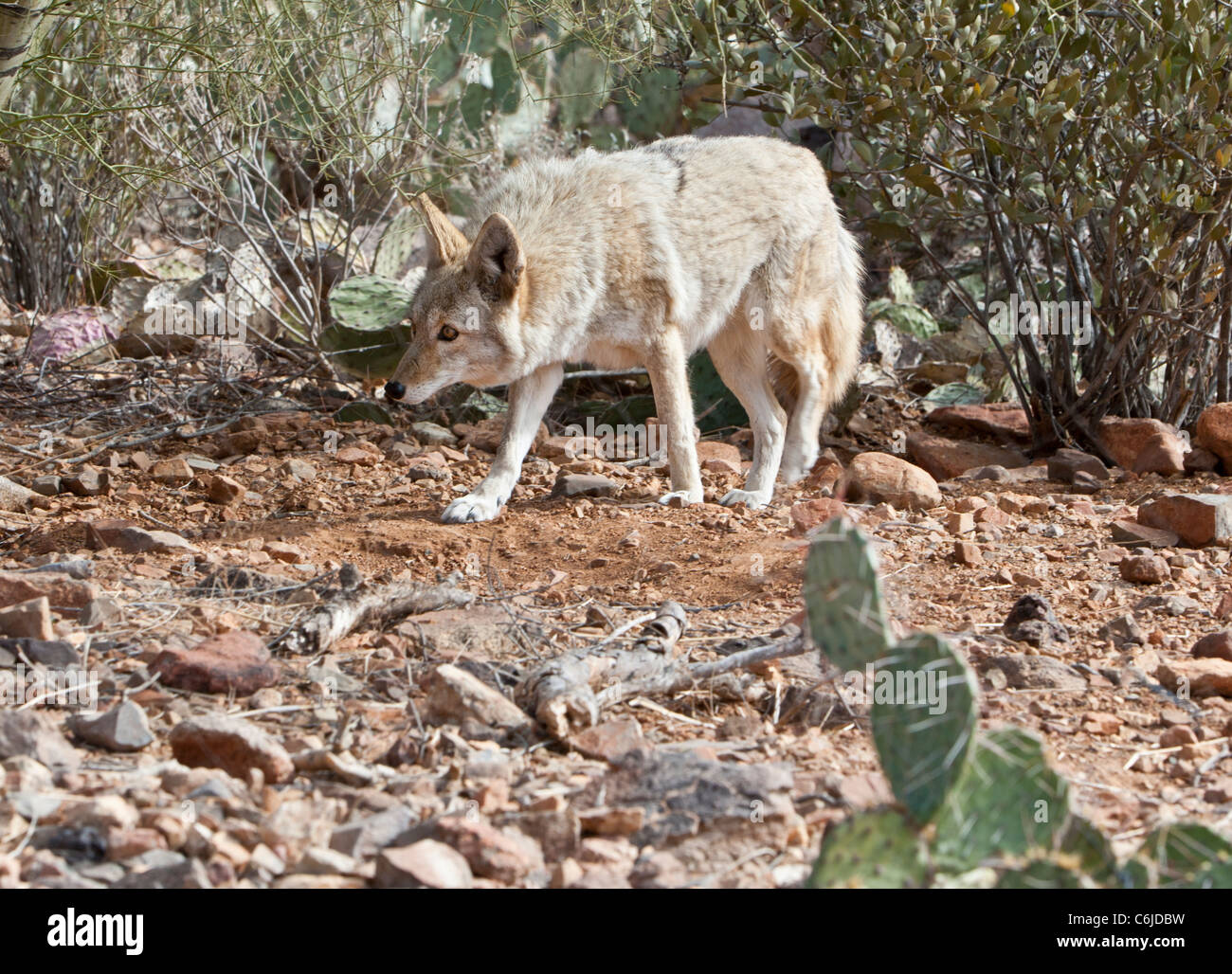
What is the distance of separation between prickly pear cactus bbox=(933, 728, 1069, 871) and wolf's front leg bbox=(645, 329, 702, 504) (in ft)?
13.1

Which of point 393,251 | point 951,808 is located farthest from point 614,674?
point 393,251

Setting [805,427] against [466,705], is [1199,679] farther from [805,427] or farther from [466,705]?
[805,427]

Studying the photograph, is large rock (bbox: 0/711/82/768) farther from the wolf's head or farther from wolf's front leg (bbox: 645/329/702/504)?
wolf's front leg (bbox: 645/329/702/504)

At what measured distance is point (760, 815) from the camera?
2.76 meters

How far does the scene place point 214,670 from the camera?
135 inches

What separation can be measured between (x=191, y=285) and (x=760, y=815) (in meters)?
7.81

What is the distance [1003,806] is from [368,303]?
246 inches

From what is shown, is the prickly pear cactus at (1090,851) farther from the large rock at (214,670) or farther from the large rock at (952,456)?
the large rock at (952,456)

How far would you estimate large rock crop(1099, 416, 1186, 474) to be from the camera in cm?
682

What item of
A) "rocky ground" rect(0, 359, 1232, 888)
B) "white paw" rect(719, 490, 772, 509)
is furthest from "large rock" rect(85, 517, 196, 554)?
"white paw" rect(719, 490, 772, 509)

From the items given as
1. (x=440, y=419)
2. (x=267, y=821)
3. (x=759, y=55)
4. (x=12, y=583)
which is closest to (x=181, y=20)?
(x=440, y=419)

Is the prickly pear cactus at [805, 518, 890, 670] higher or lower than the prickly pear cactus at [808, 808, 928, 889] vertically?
higher

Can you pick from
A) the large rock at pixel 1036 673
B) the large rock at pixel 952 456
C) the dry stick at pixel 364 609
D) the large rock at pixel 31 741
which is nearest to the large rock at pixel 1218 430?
the large rock at pixel 952 456

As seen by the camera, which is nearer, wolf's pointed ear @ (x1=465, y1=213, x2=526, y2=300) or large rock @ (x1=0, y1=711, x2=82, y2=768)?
large rock @ (x1=0, y1=711, x2=82, y2=768)
